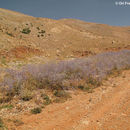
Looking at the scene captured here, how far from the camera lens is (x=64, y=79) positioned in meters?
5.94

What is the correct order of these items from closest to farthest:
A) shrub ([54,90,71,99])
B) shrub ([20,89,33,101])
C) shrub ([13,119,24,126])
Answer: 1. shrub ([13,119,24,126])
2. shrub ([20,89,33,101])
3. shrub ([54,90,71,99])

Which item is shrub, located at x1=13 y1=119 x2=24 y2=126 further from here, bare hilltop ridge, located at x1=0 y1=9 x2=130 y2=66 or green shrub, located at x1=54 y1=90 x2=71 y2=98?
bare hilltop ridge, located at x1=0 y1=9 x2=130 y2=66

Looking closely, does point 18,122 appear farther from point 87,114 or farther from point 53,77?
point 53,77

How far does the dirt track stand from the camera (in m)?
3.30

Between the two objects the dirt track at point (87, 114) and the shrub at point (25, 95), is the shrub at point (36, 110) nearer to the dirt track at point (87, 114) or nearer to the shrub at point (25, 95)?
the dirt track at point (87, 114)

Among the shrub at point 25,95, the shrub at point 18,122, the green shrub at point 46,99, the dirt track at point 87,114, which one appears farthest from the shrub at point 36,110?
the shrub at point 25,95

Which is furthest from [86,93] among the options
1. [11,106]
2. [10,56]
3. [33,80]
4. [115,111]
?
[10,56]

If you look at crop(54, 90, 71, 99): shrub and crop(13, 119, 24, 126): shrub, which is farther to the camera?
crop(54, 90, 71, 99): shrub

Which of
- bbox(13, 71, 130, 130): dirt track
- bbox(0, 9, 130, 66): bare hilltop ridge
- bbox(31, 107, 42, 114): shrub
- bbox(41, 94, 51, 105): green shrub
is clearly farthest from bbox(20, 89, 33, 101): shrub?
bbox(0, 9, 130, 66): bare hilltop ridge

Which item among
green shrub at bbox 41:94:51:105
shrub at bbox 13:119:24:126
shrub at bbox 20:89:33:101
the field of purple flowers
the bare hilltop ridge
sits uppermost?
the bare hilltop ridge

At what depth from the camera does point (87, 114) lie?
3.78 meters

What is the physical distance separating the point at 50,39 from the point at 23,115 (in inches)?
775

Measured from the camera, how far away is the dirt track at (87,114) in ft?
10.8

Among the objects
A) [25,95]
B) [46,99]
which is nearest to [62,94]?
[46,99]
